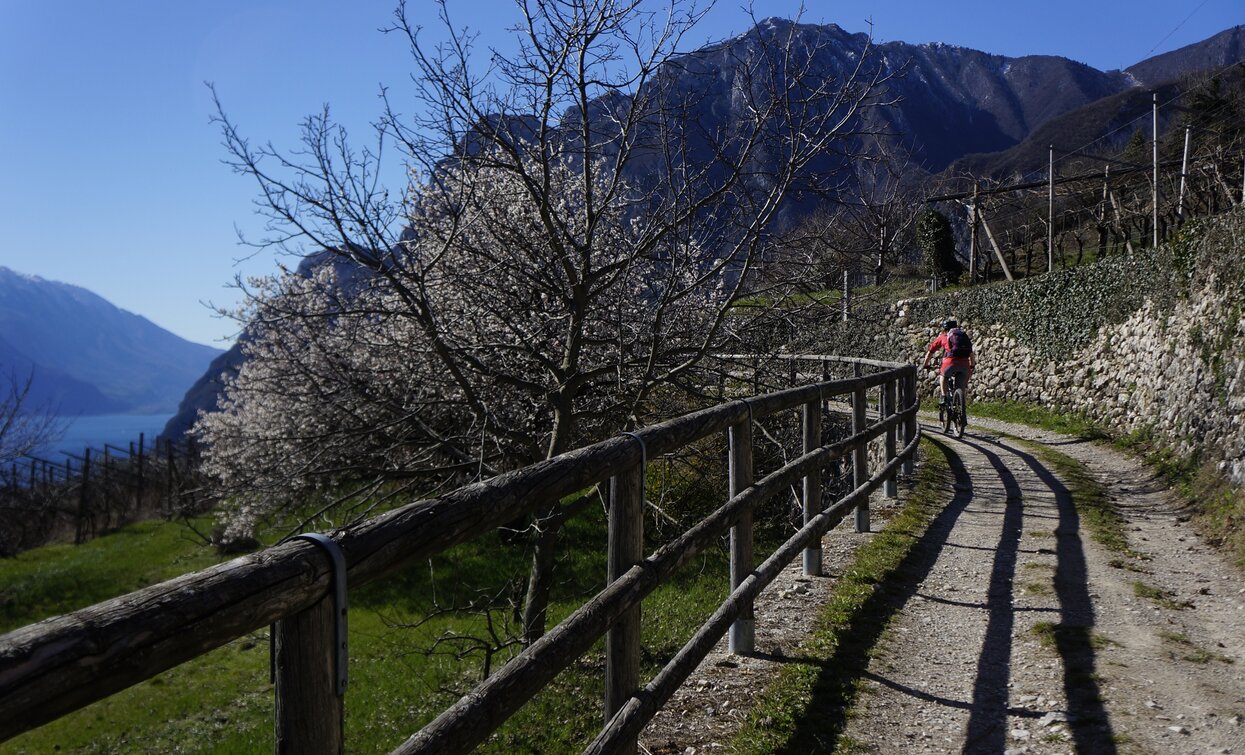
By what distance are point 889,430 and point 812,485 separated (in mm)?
3141

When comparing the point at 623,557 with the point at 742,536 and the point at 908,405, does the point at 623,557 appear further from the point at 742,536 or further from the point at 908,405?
the point at 908,405

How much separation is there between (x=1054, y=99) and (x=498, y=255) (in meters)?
202

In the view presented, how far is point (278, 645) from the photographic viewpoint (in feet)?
5.24

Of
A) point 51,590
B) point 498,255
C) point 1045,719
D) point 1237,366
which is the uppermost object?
point 498,255

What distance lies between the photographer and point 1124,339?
16.2m

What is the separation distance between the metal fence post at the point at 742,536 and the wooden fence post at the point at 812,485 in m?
1.20

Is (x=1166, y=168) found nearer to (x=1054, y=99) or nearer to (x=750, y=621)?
(x=750, y=621)

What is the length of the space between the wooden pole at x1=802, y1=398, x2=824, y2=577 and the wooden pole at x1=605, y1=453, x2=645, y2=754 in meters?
2.69

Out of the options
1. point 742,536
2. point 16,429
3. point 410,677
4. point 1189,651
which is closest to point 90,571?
point 16,429

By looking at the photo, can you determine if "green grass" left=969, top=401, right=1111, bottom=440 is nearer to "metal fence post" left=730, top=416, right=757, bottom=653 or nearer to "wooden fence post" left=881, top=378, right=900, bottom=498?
"wooden fence post" left=881, top=378, right=900, bottom=498

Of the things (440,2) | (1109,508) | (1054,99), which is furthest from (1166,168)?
(1054,99)

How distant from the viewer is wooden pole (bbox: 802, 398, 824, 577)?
572cm

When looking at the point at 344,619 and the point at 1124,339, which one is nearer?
the point at 344,619

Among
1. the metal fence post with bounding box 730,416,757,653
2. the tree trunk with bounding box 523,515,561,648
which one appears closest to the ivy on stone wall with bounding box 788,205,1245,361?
the tree trunk with bounding box 523,515,561,648
